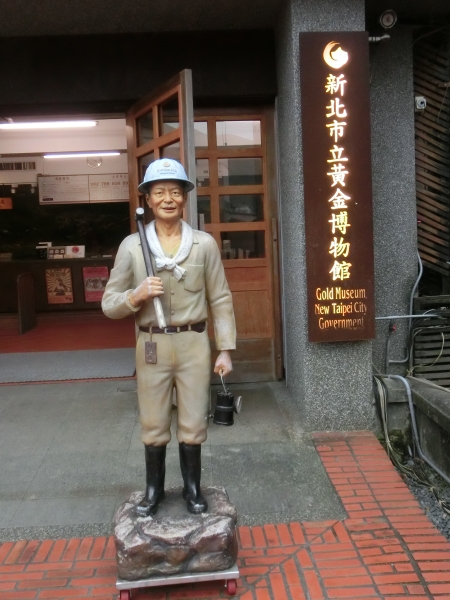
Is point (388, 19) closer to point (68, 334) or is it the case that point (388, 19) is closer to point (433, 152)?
point (433, 152)

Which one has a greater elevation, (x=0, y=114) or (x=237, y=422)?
(x=0, y=114)

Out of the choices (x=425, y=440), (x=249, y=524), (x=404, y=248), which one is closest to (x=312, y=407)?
(x=425, y=440)

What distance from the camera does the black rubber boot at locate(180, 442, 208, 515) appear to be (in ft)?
10.4

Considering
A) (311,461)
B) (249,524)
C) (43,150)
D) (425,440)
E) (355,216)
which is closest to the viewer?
(249,524)

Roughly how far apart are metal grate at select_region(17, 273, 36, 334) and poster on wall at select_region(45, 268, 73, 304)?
0.58 m

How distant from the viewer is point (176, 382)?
320 centimetres

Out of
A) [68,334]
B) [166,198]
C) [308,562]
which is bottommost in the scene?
[308,562]

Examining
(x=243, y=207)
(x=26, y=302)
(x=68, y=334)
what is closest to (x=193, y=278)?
(x=243, y=207)

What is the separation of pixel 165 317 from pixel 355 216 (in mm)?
2293

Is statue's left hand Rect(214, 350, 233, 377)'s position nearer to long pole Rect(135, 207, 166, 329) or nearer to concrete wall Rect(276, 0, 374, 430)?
long pole Rect(135, 207, 166, 329)

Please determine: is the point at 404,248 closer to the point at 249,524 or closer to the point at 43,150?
the point at 249,524

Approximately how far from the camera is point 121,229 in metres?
11.4

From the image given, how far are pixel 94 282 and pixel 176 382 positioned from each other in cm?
774

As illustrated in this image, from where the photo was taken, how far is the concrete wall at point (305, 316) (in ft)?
15.4
